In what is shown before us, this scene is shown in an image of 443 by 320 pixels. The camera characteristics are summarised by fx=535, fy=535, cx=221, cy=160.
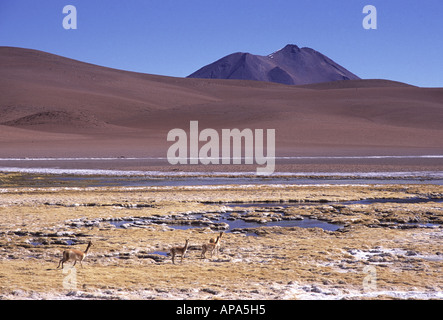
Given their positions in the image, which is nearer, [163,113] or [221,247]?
[221,247]

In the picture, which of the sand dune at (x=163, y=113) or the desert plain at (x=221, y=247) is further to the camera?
the sand dune at (x=163, y=113)

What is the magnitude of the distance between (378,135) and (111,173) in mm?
40684

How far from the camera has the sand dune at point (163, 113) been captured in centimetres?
5622

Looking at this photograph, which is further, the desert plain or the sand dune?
the sand dune

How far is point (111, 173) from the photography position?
31922mm

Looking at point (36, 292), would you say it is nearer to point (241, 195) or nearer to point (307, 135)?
point (241, 195)

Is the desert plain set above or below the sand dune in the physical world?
below

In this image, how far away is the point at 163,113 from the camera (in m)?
86.6

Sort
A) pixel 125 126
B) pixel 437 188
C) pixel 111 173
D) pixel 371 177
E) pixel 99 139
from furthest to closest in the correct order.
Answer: pixel 125 126, pixel 99 139, pixel 111 173, pixel 371 177, pixel 437 188

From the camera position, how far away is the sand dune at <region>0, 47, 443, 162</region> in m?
56.2

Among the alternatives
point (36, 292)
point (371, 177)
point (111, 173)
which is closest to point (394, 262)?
point (36, 292)

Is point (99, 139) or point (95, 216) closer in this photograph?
point (95, 216)

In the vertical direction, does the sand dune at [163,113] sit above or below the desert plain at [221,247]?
above
